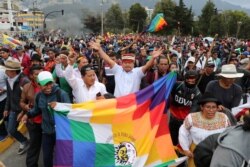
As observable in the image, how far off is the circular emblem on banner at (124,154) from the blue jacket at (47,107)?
0.97 meters

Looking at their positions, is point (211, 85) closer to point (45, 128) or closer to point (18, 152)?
point (45, 128)

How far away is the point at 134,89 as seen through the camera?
553cm

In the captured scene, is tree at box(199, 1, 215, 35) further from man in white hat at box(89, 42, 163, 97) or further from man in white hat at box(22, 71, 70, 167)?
man in white hat at box(22, 71, 70, 167)

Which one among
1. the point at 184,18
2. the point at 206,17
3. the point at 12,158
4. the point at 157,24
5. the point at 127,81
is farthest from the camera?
the point at 206,17

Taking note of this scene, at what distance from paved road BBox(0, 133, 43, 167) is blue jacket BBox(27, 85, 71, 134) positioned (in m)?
1.22

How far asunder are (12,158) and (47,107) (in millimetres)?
1969

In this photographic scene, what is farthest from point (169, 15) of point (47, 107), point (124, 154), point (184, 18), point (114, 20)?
point (124, 154)

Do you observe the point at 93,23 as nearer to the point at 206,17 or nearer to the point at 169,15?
the point at 169,15

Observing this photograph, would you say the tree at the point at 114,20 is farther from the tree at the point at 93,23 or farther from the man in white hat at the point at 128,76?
the man in white hat at the point at 128,76

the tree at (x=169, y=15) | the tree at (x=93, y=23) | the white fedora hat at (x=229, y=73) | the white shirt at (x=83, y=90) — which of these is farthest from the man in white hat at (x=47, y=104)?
the tree at (x=93, y=23)

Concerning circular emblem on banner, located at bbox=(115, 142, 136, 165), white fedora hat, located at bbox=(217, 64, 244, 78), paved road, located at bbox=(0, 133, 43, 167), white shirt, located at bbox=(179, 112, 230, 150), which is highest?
white fedora hat, located at bbox=(217, 64, 244, 78)

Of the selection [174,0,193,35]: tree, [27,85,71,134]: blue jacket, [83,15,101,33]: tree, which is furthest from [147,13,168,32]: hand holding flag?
[83,15,101,33]: tree

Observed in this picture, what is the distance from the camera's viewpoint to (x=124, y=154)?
4492 mm

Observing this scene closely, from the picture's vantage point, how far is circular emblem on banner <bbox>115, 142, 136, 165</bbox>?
14.6ft
